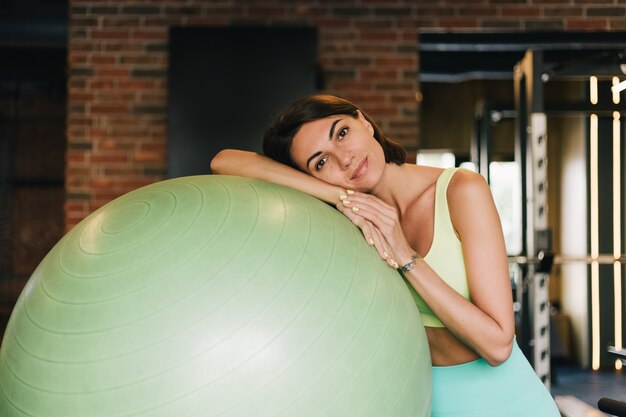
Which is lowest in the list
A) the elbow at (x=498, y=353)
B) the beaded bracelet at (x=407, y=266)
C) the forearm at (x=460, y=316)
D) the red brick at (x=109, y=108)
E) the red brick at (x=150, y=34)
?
the elbow at (x=498, y=353)

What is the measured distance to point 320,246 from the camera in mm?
1014

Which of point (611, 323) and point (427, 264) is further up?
point (427, 264)

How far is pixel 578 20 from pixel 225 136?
2.17 m

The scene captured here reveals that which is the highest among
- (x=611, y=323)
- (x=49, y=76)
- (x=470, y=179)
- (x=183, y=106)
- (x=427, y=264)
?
(x=49, y=76)

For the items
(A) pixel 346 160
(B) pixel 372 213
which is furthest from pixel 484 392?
(A) pixel 346 160

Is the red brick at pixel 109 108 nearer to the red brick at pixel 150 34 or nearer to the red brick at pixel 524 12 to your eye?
the red brick at pixel 150 34

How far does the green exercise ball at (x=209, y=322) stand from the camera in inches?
34.7

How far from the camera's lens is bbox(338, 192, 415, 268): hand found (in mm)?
1174

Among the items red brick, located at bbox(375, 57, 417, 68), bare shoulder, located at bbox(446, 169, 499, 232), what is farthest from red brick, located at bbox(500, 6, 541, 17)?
bare shoulder, located at bbox(446, 169, 499, 232)

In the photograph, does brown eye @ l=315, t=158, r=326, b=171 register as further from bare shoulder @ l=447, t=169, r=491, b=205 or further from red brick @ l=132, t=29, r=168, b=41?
red brick @ l=132, t=29, r=168, b=41

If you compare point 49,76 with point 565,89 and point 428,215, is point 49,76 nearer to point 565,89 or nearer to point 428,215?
point 428,215

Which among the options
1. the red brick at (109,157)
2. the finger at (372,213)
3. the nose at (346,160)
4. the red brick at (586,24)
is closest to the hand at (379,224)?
the finger at (372,213)

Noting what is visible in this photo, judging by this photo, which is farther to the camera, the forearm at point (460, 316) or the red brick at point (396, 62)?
the red brick at point (396, 62)

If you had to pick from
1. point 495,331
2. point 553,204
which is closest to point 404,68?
point 495,331
